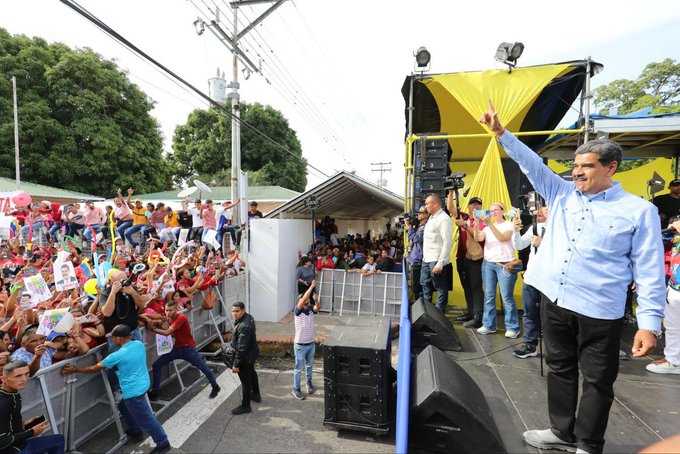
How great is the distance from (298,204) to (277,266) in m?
2.29

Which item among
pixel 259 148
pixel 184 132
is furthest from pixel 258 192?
pixel 184 132

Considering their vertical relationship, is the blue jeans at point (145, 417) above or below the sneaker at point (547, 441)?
below

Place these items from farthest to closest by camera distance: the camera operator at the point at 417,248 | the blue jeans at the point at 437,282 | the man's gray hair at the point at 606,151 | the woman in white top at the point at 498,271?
the camera operator at the point at 417,248 < the blue jeans at the point at 437,282 < the woman in white top at the point at 498,271 < the man's gray hair at the point at 606,151

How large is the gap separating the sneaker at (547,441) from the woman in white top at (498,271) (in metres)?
2.13

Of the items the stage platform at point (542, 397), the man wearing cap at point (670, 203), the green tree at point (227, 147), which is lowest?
the stage platform at point (542, 397)

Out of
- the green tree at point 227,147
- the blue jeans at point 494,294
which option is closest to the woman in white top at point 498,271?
the blue jeans at point 494,294

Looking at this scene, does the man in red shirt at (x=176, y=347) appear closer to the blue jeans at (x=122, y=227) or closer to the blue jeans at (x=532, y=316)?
the blue jeans at (x=532, y=316)

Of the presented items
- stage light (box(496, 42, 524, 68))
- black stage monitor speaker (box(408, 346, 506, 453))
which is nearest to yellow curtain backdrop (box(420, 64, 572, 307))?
stage light (box(496, 42, 524, 68))

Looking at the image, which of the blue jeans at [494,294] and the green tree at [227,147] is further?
the green tree at [227,147]

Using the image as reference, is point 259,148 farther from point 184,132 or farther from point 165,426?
point 165,426

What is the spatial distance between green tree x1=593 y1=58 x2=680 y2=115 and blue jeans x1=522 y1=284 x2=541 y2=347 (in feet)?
84.2

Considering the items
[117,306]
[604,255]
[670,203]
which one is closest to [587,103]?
[670,203]

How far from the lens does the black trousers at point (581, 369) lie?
1.96m

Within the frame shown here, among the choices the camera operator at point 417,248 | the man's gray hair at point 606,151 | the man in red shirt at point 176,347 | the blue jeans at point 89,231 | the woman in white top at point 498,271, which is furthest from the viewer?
the blue jeans at point 89,231
